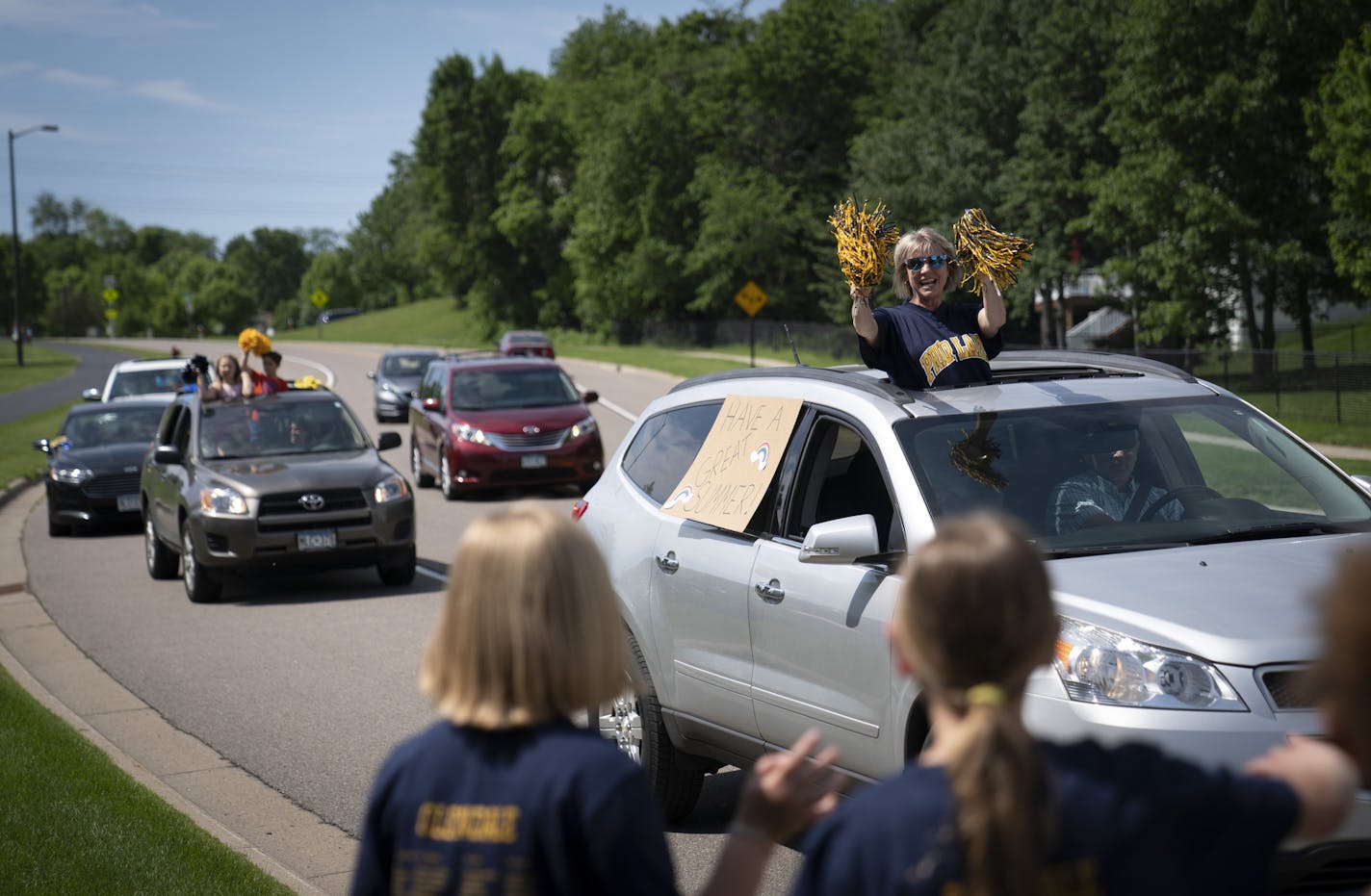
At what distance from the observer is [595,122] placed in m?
95.1

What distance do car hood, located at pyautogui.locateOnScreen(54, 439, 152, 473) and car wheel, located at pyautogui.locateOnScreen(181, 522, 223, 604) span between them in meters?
6.08

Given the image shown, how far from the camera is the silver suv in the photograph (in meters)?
4.38

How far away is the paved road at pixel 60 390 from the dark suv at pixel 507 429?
80.2 ft

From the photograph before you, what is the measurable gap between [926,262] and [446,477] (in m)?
15.4

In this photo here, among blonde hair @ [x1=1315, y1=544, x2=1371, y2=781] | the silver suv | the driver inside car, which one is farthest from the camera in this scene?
the driver inside car

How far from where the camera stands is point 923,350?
627 cm

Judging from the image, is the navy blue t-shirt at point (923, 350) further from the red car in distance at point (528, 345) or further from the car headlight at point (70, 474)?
the red car in distance at point (528, 345)

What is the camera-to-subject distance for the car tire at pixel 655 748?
21.0ft

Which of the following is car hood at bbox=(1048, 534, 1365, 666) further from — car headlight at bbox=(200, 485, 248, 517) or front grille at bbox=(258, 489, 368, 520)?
car headlight at bbox=(200, 485, 248, 517)

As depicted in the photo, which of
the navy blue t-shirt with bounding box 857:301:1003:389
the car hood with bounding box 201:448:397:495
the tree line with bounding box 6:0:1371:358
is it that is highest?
the tree line with bounding box 6:0:1371:358

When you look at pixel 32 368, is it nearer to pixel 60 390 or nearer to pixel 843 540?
pixel 60 390

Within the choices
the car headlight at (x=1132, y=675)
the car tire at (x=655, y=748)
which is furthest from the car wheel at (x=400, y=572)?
the car headlight at (x=1132, y=675)

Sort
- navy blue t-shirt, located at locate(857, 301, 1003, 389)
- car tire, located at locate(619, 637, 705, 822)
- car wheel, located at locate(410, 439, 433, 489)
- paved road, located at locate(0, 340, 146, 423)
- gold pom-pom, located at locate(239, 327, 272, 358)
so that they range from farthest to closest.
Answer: paved road, located at locate(0, 340, 146, 423), car wheel, located at locate(410, 439, 433, 489), gold pom-pom, located at locate(239, 327, 272, 358), car tire, located at locate(619, 637, 705, 822), navy blue t-shirt, located at locate(857, 301, 1003, 389)

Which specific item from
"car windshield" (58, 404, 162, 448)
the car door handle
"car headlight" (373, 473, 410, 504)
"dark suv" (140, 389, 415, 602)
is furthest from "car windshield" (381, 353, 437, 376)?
the car door handle
